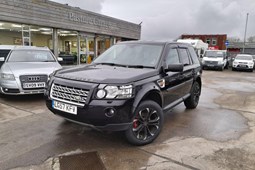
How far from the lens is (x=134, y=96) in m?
2.99

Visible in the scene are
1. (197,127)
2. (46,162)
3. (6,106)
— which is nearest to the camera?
(46,162)

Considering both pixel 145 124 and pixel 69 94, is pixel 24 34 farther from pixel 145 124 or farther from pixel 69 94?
pixel 145 124

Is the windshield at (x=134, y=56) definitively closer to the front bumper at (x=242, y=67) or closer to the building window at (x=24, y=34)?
the building window at (x=24, y=34)

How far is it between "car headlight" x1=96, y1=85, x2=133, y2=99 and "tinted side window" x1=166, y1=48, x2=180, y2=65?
1.39 metres

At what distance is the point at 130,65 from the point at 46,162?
210 cm

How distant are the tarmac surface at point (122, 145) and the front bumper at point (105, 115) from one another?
50cm

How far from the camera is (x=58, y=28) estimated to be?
13156 millimetres

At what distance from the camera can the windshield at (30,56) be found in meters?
6.66

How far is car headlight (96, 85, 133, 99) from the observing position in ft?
9.27

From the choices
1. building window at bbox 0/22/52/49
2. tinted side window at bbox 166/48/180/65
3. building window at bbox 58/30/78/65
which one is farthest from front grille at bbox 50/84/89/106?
building window at bbox 58/30/78/65

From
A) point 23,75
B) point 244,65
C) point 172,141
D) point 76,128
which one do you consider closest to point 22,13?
point 23,75

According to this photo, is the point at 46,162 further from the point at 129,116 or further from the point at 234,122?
the point at 234,122

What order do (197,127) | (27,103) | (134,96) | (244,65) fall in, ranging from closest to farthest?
(134,96) < (197,127) < (27,103) < (244,65)

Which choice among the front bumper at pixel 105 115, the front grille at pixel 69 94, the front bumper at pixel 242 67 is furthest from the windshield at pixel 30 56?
the front bumper at pixel 242 67
